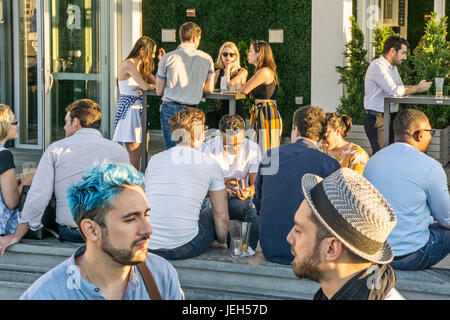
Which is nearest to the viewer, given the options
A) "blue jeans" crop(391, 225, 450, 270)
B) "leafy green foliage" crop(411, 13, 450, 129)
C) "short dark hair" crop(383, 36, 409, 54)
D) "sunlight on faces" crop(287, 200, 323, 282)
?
"sunlight on faces" crop(287, 200, 323, 282)

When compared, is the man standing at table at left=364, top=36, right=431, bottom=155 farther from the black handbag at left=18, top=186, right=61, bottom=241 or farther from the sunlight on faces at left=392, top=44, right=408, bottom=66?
the black handbag at left=18, top=186, right=61, bottom=241

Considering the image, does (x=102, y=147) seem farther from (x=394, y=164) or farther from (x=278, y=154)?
(x=394, y=164)

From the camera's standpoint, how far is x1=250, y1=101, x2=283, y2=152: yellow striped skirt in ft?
24.6

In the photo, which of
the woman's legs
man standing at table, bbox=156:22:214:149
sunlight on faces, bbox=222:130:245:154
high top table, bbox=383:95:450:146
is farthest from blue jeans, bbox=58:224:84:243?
high top table, bbox=383:95:450:146

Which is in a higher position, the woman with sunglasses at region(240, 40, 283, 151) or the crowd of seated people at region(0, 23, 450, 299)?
the woman with sunglasses at region(240, 40, 283, 151)

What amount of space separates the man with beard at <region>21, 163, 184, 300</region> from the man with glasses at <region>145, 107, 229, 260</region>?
1.77 m

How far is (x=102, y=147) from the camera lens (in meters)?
4.68

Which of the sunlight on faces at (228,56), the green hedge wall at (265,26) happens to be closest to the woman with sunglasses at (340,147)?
the sunlight on faces at (228,56)

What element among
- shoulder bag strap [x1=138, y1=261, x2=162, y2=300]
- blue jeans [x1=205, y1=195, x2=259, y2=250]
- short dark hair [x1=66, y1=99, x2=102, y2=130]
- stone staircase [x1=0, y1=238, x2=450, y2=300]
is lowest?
stone staircase [x1=0, y1=238, x2=450, y2=300]

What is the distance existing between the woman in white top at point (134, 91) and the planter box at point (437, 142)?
126 inches

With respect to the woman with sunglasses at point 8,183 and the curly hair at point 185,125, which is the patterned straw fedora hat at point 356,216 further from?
the woman with sunglasses at point 8,183

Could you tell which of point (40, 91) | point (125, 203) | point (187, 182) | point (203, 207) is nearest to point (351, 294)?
point (125, 203)

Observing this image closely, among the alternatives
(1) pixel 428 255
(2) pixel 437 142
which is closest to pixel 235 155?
(1) pixel 428 255

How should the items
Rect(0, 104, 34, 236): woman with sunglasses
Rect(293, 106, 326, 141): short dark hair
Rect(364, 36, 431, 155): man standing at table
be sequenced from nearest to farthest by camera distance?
Rect(293, 106, 326, 141): short dark hair < Rect(0, 104, 34, 236): woman with sunglasses < Rect(364, 36, 431, 155): man standing at table
